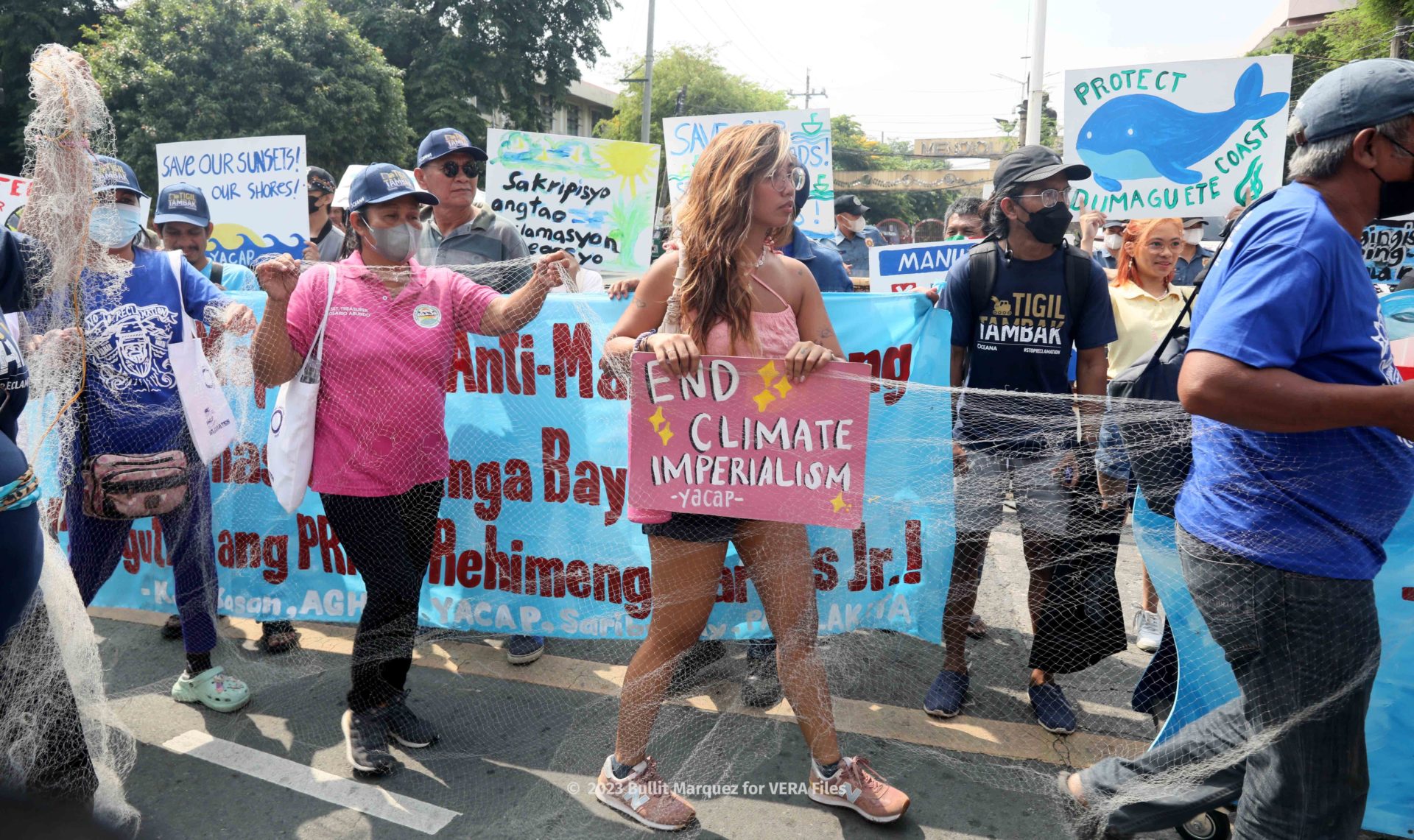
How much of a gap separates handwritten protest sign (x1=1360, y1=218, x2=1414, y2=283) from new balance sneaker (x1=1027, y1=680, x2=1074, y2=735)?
3422 millimetres

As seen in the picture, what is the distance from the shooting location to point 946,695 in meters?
3.32

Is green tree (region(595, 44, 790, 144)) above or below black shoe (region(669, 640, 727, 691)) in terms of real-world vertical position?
above

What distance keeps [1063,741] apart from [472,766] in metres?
1.93

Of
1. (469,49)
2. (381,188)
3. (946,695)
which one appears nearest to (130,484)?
(381,188)

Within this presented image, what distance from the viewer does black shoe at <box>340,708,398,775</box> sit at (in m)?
3.01

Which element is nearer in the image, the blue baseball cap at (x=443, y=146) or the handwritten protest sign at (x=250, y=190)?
the blue baseball cap at (x=443, y=146)

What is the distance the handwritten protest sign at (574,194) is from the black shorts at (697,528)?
350cm

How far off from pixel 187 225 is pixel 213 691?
6.70 feet

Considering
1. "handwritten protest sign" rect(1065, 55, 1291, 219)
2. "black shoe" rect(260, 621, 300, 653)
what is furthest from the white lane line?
"handwritten protest sign" rect(1065, 55, 1291, 219)

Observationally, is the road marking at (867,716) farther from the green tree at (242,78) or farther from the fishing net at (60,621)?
the green tree at (242,78)

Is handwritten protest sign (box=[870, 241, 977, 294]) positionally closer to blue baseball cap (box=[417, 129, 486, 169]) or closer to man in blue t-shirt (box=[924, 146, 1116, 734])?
man in blue t-shirt (box=[924, 146, 1116, 734])

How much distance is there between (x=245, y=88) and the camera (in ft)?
72.3

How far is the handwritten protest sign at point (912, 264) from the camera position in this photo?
6000 millimetres

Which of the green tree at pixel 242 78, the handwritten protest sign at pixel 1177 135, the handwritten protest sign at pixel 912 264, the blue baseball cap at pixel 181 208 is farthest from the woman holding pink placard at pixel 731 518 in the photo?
the green tree at pixel 242 78
